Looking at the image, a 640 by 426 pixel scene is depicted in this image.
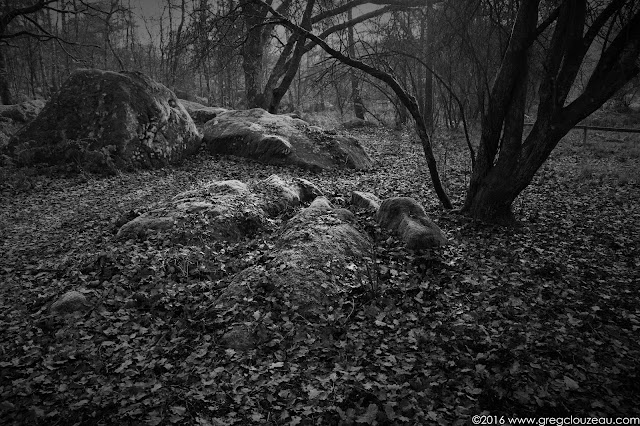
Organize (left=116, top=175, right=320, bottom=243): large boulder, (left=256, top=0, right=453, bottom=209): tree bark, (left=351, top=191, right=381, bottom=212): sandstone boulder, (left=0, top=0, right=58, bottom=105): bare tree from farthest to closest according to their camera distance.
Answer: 1. (left=0, top=0, right=58, bottom=105): bare tree
2. (left=351, top=191, right=381, bottom=212): sandstone boulder
3. (left=256, top=0, right=453, bottom=209): tree bark
4. (left=116, top=175, right=320, bottom=243): large boulder

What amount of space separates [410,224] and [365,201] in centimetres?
173

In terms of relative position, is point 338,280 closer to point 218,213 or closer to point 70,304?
point 218,213

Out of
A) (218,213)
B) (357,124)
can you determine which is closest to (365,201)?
(218,213)

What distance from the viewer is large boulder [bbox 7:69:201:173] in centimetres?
1023

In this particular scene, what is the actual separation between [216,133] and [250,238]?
24.6 ft

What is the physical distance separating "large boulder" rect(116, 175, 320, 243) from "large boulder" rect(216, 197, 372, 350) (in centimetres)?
101

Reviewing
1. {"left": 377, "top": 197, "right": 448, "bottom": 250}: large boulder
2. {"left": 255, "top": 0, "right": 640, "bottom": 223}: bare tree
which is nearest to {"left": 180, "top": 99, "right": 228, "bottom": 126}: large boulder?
{"left": 255, "top": 0, "right": 640, "bottom": 223}: bare tree

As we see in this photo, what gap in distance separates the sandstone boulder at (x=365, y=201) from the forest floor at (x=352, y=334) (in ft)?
2.40

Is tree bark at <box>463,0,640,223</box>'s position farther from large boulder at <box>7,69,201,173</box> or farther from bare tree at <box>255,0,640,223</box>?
large boulder at <box>7,69,201,173</box>

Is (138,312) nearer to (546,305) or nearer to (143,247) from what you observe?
(143,247)

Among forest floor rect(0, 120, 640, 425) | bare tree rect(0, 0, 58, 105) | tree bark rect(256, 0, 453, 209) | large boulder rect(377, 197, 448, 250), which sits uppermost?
bare tree rect(0, 0, 58, 105)

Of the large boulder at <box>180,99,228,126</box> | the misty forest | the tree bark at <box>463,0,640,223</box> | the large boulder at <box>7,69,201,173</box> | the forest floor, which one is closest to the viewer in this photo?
the forest floor

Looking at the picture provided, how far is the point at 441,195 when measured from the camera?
792cm

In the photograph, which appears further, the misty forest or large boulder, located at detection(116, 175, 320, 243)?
large boulder, located at detection(116, 175, 320, 243)
